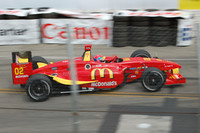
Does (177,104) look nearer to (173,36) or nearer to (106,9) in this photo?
(173,36)

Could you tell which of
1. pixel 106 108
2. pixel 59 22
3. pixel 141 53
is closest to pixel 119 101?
pixel 106 108

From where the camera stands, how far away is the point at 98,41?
582 cm

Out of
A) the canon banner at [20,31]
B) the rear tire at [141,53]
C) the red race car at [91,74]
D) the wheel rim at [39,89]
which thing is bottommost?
the wheel rim at [39,89]

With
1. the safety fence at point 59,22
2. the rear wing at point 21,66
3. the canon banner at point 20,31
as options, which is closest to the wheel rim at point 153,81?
the safety fence at point 59,22

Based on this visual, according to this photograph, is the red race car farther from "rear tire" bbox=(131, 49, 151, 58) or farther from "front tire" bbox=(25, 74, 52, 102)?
"rear tire" bbox=(131, 49, 151, 58)

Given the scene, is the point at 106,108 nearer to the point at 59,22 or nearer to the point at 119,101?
the point at 119,101

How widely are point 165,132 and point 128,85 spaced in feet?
7.39

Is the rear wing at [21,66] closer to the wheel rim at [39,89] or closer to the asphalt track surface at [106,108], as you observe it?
the asphalt track surface at [106,108]

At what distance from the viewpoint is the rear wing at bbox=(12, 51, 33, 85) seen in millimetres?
6656

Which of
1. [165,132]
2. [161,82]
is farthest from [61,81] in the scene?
[165,132]

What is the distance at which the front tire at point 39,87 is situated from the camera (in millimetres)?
6461

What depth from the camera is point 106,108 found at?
614 centimetres

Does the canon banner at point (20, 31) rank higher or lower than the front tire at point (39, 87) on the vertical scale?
higher

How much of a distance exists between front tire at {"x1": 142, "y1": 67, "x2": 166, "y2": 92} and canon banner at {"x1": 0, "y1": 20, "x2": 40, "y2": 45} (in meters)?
4.94
